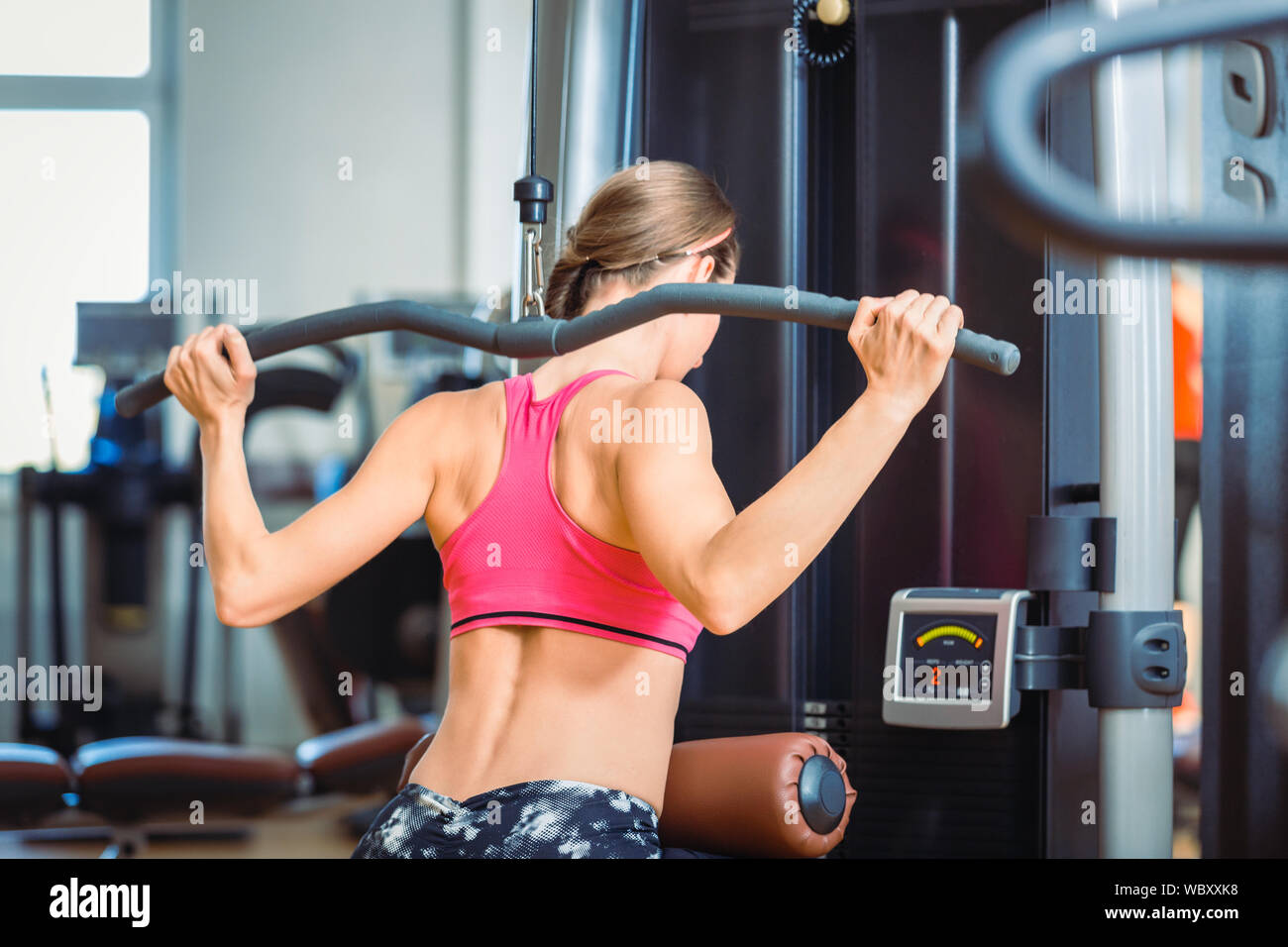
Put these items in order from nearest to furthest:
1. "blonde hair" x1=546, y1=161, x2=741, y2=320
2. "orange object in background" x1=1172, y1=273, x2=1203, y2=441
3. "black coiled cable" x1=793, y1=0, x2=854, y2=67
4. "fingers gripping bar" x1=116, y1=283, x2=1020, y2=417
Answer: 1. "fingers gripping bar" x1=116, y1=283, x2=1020, y2=417
2. "blonde hair" x1=546, y1=161, x2=741, y2=320
3. "orange object in background" x1=1172, y1=273, x2=1203, y2=441
4. "black coiled cable" x1=793, y1=0, x2=854, y2=67

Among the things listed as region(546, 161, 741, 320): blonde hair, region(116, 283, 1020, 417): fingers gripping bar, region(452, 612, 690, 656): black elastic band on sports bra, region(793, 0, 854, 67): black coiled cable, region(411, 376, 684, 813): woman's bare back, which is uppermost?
region(793, 0, 854, 67): black coiled cable

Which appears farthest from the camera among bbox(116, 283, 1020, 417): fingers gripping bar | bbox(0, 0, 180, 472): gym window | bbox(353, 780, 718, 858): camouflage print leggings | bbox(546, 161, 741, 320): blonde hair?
bbox(0, 0, 180, 472): gym window

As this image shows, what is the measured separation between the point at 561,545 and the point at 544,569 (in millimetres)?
26

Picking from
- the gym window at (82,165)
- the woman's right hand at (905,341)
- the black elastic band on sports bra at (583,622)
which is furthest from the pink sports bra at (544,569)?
the gym window at (82,165)

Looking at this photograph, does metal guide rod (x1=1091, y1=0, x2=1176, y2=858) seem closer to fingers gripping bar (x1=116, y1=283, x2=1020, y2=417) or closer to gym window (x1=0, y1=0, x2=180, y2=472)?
fingers gripping bar (x1=116, y1=283, x2=1020, y2=417)

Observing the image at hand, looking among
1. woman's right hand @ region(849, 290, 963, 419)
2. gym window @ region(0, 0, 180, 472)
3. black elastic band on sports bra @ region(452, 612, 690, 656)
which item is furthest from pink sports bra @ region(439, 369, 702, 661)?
gym window @ region(0, 0, 180, 472)

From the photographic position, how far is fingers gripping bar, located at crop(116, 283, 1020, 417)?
32.7 inches

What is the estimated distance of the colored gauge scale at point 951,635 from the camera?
1.24 meters

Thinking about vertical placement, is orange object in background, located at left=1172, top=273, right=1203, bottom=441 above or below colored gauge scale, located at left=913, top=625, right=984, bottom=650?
above

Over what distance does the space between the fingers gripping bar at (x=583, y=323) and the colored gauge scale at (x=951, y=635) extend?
1.30 feet

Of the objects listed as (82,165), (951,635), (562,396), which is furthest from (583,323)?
(82,165)

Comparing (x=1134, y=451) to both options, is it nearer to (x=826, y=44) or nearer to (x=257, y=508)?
(x=826, y=44)

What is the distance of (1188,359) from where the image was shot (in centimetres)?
139

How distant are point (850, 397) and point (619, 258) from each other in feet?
1.64
